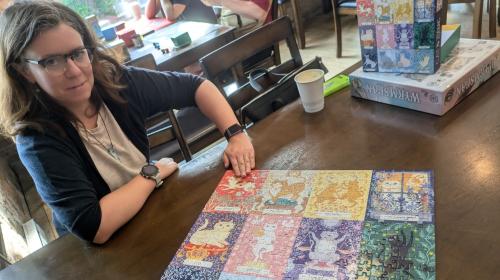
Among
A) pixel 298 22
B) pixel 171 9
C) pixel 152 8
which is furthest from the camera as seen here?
pixel 298 22

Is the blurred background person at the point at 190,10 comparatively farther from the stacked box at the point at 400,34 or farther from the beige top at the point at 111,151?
the stacked box at the point at 400,34

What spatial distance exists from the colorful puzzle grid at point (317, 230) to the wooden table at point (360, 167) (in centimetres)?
3

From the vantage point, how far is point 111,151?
3.80 ft

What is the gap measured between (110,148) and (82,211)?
30 centimetres

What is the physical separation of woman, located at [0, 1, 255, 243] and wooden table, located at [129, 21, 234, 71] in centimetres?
81

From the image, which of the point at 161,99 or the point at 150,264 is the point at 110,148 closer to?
the point at 161,99

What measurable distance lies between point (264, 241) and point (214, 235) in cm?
12

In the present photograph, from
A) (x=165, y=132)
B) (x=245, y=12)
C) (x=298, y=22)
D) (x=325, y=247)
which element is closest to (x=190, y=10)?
(x=245, y=12)

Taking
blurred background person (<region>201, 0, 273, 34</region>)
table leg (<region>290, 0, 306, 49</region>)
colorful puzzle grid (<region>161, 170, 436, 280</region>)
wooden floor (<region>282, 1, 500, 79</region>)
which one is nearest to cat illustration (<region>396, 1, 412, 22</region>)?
colorful puzzle grid (<region>161, 170, 436, 280</region>)

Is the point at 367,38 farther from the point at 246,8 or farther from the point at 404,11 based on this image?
the point at 246,8

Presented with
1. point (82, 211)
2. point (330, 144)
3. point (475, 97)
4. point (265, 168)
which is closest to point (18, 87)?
point (82, 211)

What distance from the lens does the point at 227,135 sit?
1176 millimetres

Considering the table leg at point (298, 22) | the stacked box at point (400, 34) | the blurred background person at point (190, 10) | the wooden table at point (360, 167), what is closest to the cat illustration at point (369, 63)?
the stacked box at point (400, 34)

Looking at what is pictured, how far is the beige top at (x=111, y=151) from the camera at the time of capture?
1.11 m
